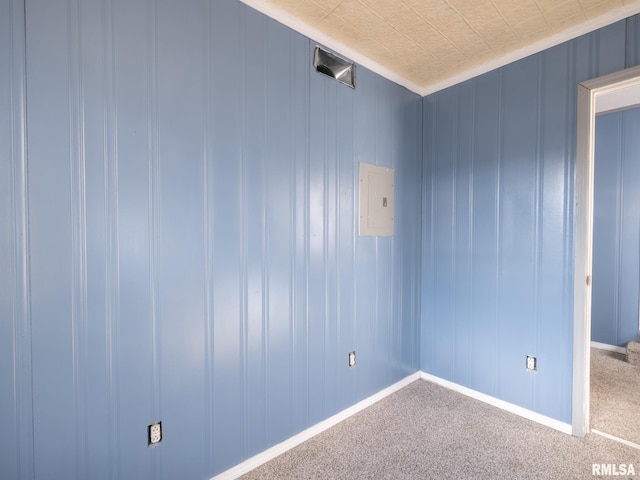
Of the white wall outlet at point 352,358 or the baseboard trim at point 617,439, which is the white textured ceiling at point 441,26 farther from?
the baseboard trim at point 617,439

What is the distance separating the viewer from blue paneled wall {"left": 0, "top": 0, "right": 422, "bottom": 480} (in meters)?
1.20

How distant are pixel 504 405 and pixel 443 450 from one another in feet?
2.77

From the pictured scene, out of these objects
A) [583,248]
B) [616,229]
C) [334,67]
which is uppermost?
[334,67]

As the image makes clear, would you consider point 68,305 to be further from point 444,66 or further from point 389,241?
point 444,66

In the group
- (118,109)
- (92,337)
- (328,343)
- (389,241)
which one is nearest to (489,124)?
(389,241)

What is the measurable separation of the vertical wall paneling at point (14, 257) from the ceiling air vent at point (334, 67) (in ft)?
5.03

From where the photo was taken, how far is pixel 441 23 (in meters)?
2.01

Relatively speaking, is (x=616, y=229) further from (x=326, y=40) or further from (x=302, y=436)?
(x=302, y=436)

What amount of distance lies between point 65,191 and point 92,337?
0.63 metres

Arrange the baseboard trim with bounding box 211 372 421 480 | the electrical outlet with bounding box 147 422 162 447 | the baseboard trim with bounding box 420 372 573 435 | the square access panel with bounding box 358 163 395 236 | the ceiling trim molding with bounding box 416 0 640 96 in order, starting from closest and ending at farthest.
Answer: the electrical outlet with bounding box 147 422 162 447 < the baseboard trim with bounding box 211 372 421 480 < the ceiling trim molding with bounding box 416 0 640 96 < the baseboard trim with bounding box 420 372 573 435 < the square access panel with bounding box 358 163 395 236

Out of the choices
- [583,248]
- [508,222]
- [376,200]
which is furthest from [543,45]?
[376,200]

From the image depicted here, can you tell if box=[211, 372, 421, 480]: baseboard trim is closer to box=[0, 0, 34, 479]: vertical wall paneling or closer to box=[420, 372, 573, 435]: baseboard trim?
box=[420, 372, 573, 435]: baseboard trim

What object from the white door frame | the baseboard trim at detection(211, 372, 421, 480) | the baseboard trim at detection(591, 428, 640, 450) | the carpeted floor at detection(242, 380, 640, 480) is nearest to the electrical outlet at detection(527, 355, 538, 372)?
the white door frame

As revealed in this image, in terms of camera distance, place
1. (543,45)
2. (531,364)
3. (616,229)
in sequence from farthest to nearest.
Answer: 1. (616,229)
2. (531,364)
3. (543,45)
